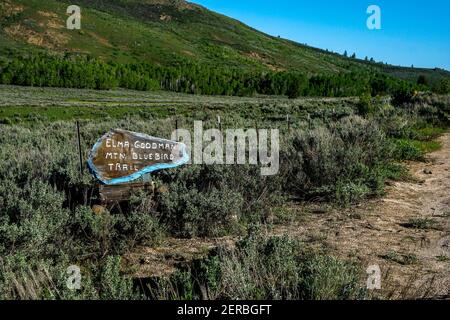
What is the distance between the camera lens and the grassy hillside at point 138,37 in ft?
384

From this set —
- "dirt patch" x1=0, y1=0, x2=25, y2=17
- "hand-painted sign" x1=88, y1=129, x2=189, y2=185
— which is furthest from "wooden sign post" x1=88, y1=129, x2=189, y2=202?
"dirt patch" x1=0, y1=0, x2=25, y2=17

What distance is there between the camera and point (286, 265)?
4520mm

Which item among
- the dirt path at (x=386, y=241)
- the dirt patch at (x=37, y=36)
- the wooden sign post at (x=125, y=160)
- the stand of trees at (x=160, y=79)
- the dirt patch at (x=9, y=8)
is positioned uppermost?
the dirt patch at (x=9, y=8)

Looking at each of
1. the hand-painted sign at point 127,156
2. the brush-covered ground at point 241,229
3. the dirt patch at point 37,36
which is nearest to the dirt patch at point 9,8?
the dirt patch at point 37,36

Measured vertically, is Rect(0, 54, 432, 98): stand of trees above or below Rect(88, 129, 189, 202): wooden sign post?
above

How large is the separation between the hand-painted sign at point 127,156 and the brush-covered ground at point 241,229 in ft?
1.40

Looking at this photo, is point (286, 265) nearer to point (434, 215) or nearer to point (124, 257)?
point (124, 257)

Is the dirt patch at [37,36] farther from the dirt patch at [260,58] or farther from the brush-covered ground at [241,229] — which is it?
the brush-covered ground at [241,229]

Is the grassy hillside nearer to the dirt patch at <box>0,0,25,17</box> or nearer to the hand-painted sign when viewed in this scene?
the dirt patch at <box>0,0,25,17</box>

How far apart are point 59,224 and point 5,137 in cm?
1305

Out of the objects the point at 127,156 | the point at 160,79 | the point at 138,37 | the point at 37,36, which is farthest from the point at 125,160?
the point at 138,37

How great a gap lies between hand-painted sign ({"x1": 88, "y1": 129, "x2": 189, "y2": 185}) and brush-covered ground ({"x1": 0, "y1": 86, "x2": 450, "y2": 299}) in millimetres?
427

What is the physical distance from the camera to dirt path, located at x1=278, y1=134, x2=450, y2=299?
16.1ft

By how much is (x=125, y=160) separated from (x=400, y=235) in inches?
167
